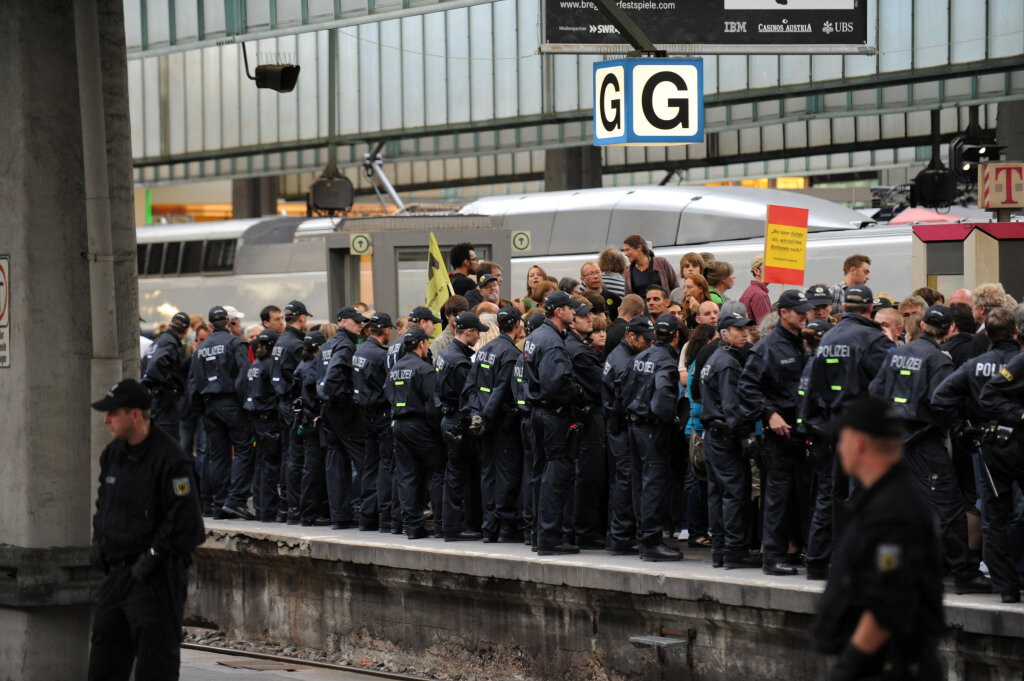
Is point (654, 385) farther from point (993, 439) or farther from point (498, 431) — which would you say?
point (993, 439)

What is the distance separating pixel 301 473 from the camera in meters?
15.1

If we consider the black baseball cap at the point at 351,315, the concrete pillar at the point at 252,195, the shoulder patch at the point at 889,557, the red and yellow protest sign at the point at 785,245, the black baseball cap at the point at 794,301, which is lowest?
the shoulder patch at the point at 889,557

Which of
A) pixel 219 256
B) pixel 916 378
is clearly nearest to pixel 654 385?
pixel 916 378

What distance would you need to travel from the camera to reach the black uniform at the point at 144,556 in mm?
7922

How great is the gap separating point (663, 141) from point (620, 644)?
4078mm

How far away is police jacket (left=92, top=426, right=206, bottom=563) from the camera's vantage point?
7941mm

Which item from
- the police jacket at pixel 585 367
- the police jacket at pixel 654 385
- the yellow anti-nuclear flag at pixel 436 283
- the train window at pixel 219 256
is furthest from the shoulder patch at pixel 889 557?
the train window at pixel 219 256

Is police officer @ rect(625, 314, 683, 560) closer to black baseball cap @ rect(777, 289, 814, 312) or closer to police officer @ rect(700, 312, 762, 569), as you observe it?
police officer @ rect(700, 312, 762, 569)

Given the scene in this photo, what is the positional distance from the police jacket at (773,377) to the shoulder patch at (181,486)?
4326mm

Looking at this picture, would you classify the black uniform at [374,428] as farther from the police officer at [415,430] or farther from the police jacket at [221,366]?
the police jacket at [221,366]

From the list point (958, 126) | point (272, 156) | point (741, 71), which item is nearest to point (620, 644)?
point (741, 71)

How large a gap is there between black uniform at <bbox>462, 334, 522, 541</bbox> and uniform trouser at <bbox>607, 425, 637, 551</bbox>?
930 millimetres

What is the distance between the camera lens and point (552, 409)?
1180 centimetres

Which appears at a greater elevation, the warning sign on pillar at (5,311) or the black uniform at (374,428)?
the warning sign on pillar at (5,311)
